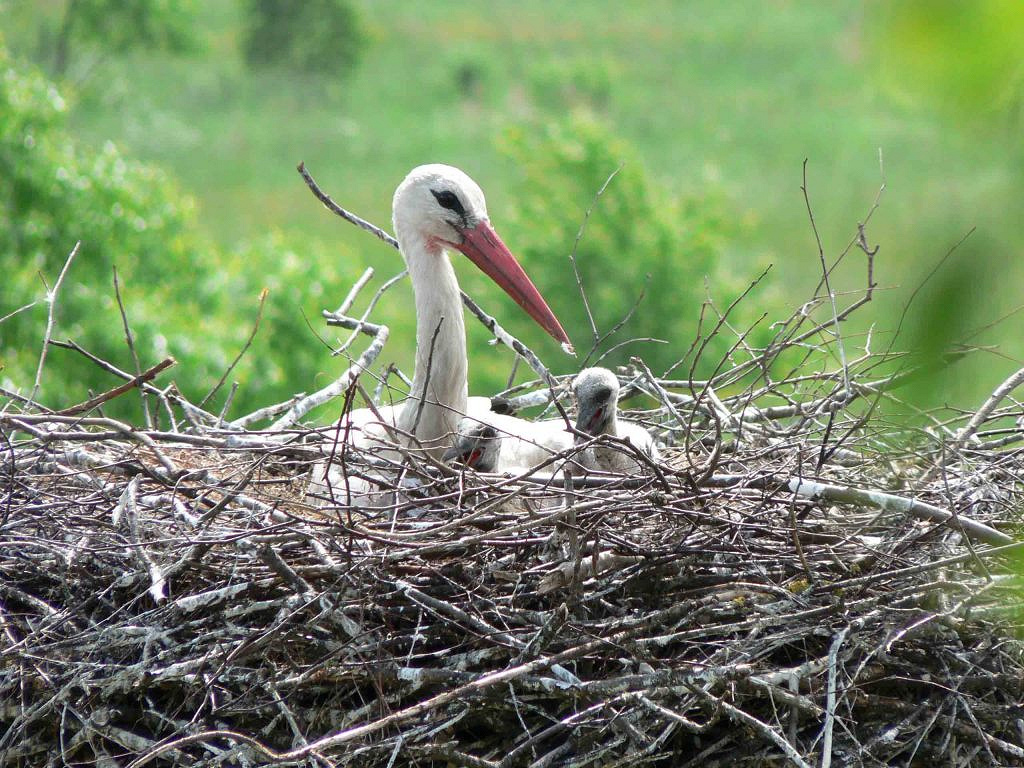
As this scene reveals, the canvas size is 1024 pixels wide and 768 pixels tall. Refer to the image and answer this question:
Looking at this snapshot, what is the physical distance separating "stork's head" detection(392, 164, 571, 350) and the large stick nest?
1.30 metres

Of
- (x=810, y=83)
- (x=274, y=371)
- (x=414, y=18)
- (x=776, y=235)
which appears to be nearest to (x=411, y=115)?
(x=414, y=18)

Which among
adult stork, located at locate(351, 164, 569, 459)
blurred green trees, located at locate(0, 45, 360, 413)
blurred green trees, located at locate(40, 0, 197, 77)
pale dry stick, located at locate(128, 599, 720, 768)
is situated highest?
blurred green trees, located at locate(40, 0, 197, 77)

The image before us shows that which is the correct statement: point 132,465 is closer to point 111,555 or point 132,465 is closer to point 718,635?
point 111,555

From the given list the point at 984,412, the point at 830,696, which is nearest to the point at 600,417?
the point at 984,412

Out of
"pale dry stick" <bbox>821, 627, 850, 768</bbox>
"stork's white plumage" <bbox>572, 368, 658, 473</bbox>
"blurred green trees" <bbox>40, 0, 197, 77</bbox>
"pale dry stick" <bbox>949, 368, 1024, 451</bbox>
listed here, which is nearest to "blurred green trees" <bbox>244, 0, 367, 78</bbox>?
"blurred green trees" <bbox>40, 0, 197, 77</bbox>

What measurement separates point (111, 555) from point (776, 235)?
45.0 metres

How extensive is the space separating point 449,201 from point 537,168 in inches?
894

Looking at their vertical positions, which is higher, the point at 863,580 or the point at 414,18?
the point at 414,18

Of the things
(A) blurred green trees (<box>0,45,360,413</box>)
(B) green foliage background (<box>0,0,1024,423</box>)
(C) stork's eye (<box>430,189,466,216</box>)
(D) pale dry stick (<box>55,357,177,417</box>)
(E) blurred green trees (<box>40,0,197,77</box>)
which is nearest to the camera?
(B) green foliage background (<box>0,0,1024,423</box>)

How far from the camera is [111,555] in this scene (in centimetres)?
330

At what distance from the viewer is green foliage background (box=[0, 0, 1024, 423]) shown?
75 cm

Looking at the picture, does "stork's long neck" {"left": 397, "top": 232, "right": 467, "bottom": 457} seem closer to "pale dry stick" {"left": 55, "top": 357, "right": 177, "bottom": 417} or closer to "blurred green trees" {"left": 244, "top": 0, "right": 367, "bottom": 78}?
"pale dry stick" {"left": 55, "top": 357, "right": 177, "bottom": 417}

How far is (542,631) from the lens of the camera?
2.83 m

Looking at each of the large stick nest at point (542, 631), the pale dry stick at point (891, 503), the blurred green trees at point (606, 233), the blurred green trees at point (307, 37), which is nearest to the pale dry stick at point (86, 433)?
the large stick nest at point (542, 631)
